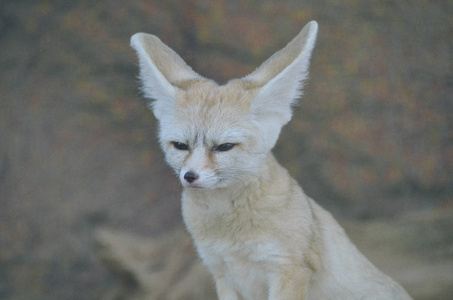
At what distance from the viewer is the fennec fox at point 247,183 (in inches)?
120

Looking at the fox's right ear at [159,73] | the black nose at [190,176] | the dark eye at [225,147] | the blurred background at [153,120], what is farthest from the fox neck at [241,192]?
the blurred background at [153,120]

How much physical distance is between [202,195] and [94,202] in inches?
161

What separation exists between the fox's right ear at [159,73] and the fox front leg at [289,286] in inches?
49.0

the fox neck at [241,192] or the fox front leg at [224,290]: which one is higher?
the fox neck at [241,192]

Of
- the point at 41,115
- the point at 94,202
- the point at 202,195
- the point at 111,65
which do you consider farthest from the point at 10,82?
the point at 202,195

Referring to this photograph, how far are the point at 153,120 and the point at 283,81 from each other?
4.44 m

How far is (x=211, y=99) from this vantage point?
3201mm

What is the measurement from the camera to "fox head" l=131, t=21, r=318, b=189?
3.02 metres

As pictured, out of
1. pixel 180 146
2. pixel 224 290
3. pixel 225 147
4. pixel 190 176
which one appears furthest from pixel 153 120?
pixel 190 176

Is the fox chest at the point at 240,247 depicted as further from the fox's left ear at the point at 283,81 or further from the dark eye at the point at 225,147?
the fox's left ear at the point at 283,81

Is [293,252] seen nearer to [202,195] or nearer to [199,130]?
[202,195]

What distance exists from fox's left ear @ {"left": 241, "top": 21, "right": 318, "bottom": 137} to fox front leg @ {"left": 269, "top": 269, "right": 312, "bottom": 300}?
923 mm

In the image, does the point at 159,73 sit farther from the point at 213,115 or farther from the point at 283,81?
the point at 283,81

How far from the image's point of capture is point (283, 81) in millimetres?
3090
